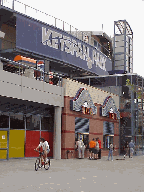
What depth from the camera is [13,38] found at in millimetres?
40281

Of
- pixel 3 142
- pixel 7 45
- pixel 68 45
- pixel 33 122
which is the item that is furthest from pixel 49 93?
pixel 68 45

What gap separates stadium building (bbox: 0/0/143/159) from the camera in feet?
93.2

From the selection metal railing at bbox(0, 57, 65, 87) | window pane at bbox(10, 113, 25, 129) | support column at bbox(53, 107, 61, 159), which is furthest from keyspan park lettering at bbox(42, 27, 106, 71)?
window pane at bbox(10, 113, 25, 129)

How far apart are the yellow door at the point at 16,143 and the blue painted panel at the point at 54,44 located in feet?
36.1

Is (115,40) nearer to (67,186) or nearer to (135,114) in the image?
(135,114)

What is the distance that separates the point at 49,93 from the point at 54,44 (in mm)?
12748

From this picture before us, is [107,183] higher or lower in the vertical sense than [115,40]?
lower

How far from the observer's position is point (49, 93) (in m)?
31.2

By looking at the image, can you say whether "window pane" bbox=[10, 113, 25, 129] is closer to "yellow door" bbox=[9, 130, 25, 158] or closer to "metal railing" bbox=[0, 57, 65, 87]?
"yellow door" bbox=[9, 130, 25, 158]

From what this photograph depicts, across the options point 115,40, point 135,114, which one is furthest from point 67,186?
point 115,40

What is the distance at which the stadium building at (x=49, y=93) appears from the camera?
28.4 m

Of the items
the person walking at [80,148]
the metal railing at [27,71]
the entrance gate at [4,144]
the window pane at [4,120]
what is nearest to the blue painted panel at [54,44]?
A: the metal railing at [27,71]

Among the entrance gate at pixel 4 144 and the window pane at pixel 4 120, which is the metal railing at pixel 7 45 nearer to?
the window pane at pixel 4 120

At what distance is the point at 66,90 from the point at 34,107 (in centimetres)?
363
